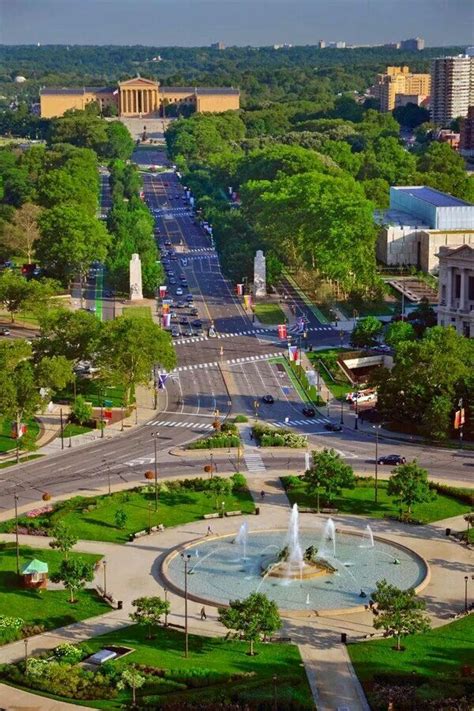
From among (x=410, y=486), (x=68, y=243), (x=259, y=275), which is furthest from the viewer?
(x=68, y=243)

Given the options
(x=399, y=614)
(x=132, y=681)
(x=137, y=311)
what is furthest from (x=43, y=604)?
(x=137, y=311)

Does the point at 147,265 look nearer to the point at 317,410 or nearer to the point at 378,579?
the point at 317,410

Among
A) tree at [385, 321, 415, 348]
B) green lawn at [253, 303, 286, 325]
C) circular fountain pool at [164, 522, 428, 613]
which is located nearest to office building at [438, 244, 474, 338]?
tree at [385, 321, 415, 348]

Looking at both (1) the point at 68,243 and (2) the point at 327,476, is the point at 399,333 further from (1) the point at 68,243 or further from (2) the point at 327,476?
(1) the point at 68,243

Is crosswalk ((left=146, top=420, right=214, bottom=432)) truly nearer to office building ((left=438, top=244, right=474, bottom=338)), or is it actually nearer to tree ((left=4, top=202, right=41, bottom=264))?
office building ((left=438, top=244, right=474, bottom=338))

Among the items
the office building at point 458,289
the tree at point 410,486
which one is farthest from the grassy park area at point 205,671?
the office building at point 458,289

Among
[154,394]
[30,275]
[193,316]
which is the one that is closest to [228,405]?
[154,394]
